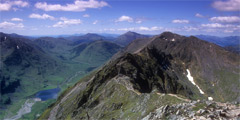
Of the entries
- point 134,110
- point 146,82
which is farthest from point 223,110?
point 146,82

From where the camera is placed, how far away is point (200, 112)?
37938 mm

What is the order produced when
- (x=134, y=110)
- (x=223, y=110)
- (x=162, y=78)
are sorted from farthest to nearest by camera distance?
1. (x=162, y=78)
2. (x=134, y=110)
3. (x=223, y=110)

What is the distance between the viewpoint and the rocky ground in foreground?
115 ft

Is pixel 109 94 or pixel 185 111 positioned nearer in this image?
pixel 185 111

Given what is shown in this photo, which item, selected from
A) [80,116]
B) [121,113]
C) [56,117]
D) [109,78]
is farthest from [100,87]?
[121,113]

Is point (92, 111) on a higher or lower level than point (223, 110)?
lower

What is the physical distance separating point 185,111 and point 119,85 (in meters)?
58.3

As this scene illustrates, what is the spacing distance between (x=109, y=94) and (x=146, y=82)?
41.8m

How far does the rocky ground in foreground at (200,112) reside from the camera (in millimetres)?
34969

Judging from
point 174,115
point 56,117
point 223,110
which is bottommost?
point 56,117

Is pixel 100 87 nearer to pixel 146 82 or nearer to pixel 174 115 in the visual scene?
pixel 146 82

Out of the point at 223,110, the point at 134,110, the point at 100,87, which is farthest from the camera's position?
the point at 100,87

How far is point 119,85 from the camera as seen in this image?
9769cm

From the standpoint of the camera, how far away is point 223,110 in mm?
37281
